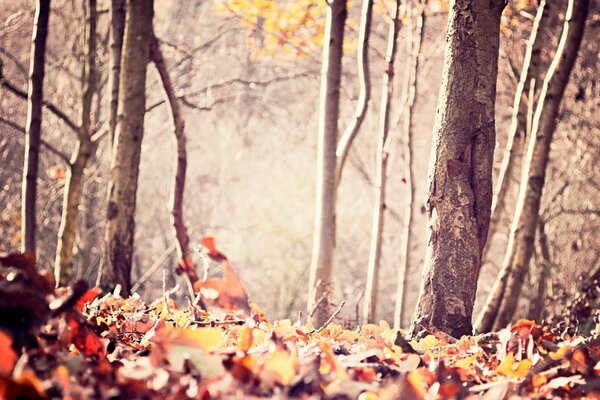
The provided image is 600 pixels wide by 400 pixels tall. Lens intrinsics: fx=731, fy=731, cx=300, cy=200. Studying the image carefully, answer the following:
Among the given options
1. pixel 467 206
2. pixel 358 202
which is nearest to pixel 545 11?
pixel 467 206

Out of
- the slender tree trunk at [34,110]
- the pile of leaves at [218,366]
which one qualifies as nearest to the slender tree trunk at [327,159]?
the slender tree trunk at [34,110]

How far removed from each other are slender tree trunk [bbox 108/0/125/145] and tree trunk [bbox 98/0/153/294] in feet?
3.11

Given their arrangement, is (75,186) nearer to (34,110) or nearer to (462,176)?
(34,110)

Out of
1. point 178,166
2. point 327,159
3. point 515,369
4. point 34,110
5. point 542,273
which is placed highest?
point 34,110

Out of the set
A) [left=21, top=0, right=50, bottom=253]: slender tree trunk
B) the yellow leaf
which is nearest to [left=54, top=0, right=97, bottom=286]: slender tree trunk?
[left=21, top=0, right=50, bottom=253]: slender tree trunk

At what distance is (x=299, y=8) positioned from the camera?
1103 cm

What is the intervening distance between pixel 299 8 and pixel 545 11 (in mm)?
5215

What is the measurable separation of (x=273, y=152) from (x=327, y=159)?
12466 millimetres

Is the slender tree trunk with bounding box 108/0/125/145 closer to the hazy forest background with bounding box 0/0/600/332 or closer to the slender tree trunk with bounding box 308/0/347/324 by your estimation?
the slender tree trunk with bounding box 308/0/347/324

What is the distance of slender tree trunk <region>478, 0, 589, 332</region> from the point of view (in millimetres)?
5969

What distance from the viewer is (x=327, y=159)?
5.64m

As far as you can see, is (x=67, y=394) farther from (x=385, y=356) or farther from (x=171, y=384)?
(x=385, y=356)

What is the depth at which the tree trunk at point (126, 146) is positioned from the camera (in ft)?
19.9

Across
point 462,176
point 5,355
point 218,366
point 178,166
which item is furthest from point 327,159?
Answer: point 5,355
